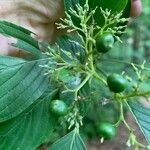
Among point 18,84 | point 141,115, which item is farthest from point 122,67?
point 18,84

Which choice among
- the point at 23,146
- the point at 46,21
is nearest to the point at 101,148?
the point at 46,21

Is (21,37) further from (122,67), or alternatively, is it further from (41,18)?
(122,67)

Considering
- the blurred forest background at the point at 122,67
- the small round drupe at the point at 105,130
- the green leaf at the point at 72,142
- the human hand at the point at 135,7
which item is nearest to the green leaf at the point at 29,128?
the green leaf at the point at 72,142

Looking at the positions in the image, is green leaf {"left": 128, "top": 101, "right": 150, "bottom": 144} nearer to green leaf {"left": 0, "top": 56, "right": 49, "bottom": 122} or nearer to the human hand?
green leaf {"left": 0, "top": 56, "right": 49, "bottom": 122}

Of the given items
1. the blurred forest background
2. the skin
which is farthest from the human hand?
the blurred forest background

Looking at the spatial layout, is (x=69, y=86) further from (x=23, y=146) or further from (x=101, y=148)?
(x=101, y=148)

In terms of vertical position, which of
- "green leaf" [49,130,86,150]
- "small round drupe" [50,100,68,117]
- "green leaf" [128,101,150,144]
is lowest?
"green leaf" [49,130,86,150]
